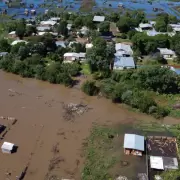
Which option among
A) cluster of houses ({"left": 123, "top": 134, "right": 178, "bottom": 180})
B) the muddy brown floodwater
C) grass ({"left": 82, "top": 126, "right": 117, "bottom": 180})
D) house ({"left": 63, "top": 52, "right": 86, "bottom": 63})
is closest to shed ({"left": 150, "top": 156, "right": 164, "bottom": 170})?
cluster of houses ({"left": 123, "top": 134, "right": 178, "bottom": 180})

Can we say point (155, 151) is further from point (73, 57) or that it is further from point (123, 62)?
point (73, 57)

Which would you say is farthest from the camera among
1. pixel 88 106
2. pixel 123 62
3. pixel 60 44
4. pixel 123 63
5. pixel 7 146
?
pixel 60 44

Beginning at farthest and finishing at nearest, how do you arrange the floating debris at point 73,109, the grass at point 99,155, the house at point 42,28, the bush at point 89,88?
1. the house at point 42,28
2. the bush at point 89,88
3. the floating debris at point 73,109
4. the grass at point 99,155

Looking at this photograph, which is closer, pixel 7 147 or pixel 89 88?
pixel 7 147

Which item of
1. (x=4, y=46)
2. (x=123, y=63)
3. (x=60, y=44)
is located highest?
(x=4, y=46)

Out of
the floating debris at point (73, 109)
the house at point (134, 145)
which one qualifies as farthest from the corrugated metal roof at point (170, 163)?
the floating debris at point (73, 109)

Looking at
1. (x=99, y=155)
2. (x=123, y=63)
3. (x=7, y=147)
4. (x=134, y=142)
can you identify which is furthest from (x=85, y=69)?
(x=7, y=147)

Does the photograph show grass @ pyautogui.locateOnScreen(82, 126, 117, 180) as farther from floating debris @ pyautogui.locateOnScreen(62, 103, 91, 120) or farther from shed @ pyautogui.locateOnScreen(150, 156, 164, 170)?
floating debris @ pyautogui.locateOnScreen(62, 103, 91, 120)

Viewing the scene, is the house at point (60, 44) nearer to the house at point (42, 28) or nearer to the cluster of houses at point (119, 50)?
the cluster of houses at point (119, 50)
